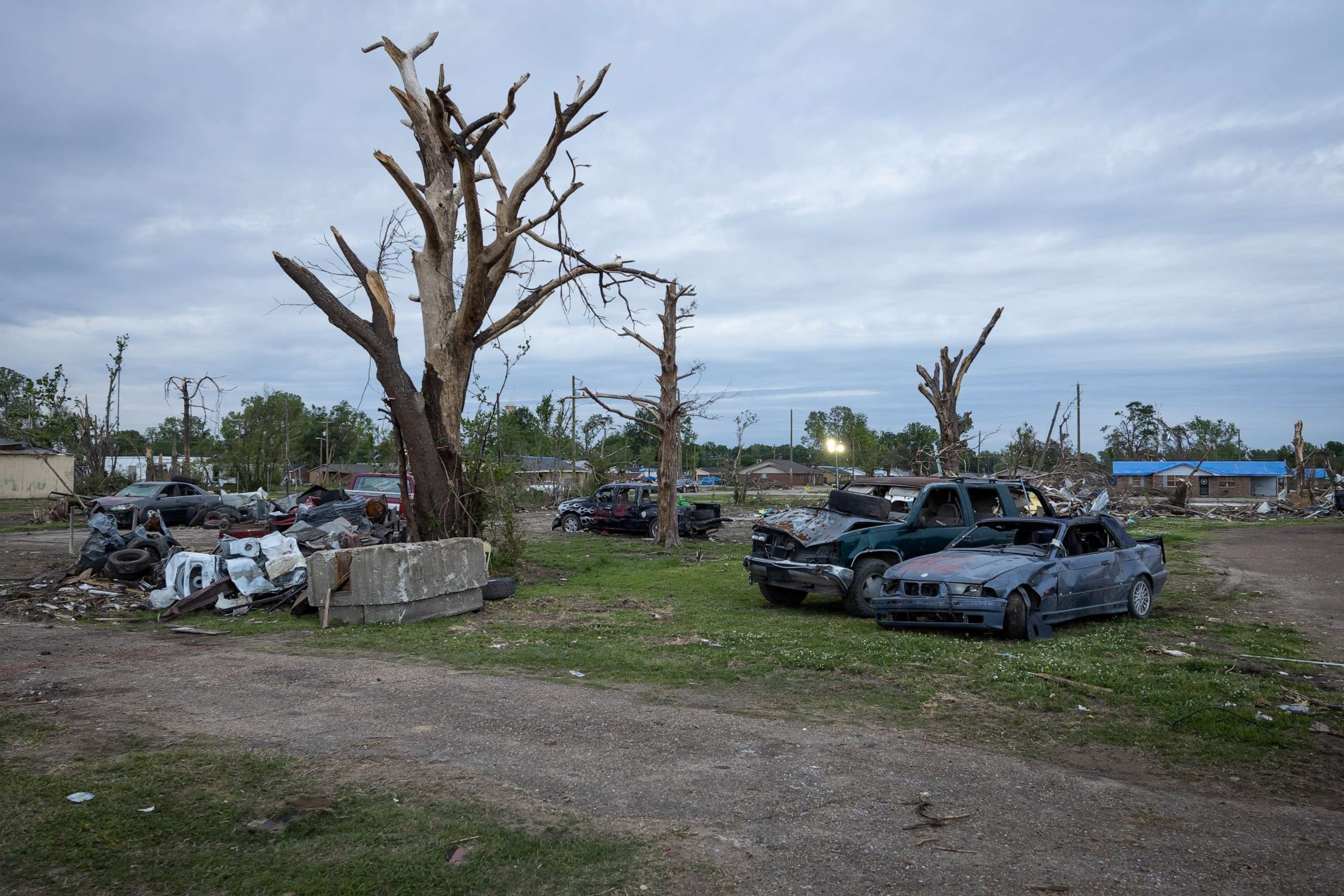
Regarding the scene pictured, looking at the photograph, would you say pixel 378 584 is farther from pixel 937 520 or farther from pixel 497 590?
pixel 937 520

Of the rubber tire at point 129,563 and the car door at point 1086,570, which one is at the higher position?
the car door at point 1086,570

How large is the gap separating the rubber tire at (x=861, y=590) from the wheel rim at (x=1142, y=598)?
2885 millimetres

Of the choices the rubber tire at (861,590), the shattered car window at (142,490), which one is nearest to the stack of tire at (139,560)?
the rubber tire at (861,590)

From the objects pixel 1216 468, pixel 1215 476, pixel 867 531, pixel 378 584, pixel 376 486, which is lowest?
pixel 378 584

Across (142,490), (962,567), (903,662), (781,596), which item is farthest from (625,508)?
(903,662)

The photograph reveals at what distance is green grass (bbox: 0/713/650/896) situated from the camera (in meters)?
3.68

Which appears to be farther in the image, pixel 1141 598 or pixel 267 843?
pixel 1141 598

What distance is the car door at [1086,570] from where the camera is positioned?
9.73 m

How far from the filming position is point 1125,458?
85.8 meters

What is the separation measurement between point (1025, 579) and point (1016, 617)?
427mm

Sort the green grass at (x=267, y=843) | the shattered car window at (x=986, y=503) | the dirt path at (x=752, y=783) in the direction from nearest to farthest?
the green grass at (x=267, y=843) → the dirt path at (x=752, y=783) → the shattered car window at (x=986, y=503)

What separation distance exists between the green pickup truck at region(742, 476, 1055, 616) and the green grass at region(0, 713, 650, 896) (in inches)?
297

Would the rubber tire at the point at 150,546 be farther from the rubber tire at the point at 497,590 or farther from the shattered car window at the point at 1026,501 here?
the shattered car window at the point at 1026,501

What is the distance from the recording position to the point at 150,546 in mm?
14430
